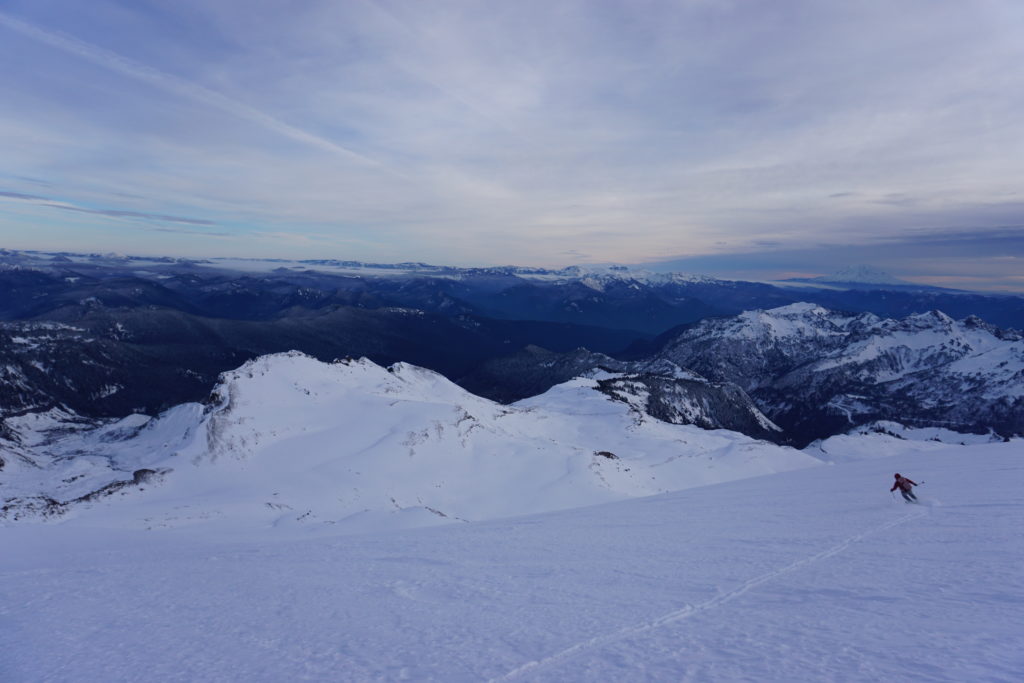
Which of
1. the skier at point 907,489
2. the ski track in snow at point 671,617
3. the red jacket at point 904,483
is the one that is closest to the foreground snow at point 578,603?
the ski track in snow at point 671,617

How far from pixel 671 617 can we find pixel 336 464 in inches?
2286

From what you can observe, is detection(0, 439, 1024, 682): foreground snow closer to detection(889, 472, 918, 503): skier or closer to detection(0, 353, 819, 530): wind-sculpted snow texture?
detection(889, 472, 918, 503): skier

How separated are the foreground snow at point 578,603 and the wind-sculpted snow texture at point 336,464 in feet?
77.1

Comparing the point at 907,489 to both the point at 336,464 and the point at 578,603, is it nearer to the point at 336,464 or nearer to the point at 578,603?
the point at 578,603

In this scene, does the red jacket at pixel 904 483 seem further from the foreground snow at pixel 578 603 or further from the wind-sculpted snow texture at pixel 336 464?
the wind-sculpted snow texture at pixel 336 464

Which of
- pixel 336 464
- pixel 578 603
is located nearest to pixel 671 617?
pixel 578 603

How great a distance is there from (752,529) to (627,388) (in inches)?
6828

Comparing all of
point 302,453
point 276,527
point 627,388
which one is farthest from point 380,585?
point 627,388

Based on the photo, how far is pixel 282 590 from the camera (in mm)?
15570

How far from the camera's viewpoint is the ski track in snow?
917 centimetres

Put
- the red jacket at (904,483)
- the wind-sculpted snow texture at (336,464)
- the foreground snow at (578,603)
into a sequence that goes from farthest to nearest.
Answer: the wind-sculpted snow texture at (336,464) → the red jacket at (904,483) → the foreground snow at (578,603)

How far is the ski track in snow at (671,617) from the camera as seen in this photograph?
9.17 metres

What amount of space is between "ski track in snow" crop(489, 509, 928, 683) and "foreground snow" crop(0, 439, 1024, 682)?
64mm

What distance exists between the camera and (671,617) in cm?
1117
